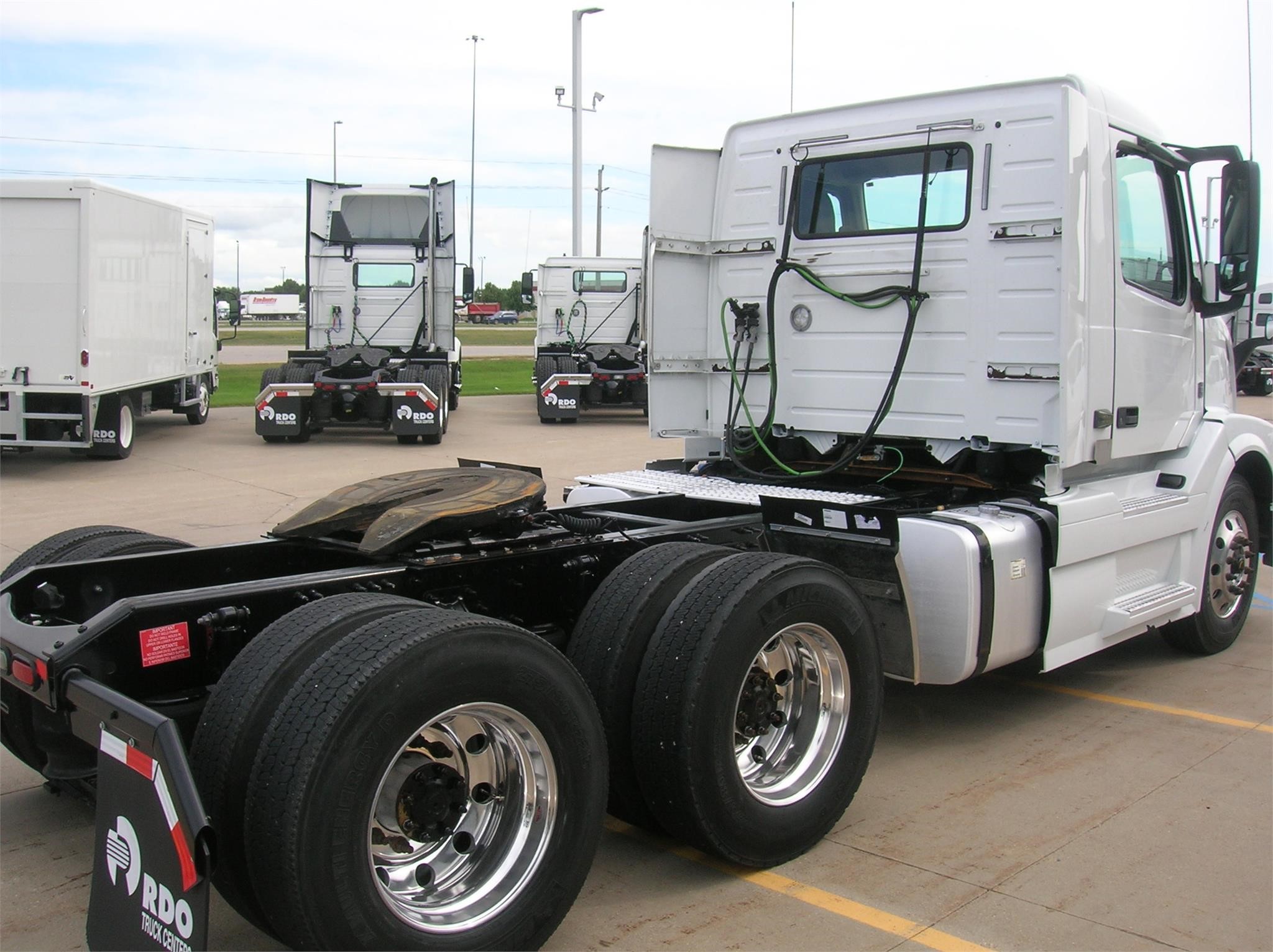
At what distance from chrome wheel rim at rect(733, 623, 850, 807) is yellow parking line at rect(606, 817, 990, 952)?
0.25 meters

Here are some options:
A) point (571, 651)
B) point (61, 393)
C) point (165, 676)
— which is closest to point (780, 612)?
point (571, 651)

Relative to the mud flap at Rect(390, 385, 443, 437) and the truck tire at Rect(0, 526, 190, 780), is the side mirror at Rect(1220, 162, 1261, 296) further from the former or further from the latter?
the mud flap at Rect(390, 385, 443, 437)

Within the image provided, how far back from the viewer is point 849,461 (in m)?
5.80

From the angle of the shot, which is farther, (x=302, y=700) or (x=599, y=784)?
(x=599, y=784)

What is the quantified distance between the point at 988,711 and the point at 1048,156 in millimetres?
2630

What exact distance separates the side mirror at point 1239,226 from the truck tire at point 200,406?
54.1 ft

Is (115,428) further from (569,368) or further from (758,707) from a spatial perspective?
(758,707)

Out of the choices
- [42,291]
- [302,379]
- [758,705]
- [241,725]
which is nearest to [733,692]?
[758,705]

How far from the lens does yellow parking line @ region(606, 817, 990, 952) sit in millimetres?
3445

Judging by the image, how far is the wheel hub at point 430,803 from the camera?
3145 millimetres

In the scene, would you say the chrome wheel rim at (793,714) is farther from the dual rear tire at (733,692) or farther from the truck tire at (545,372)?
the truck tire at (545,372)

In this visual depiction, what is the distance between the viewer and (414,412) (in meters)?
17.0

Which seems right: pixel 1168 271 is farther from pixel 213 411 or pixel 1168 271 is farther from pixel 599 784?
pixel 213 411

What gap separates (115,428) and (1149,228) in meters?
12.7
